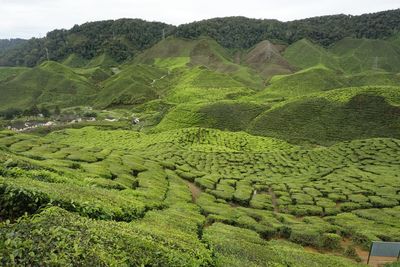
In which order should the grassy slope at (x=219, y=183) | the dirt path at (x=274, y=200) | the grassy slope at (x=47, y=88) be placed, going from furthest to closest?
the grassy slope at (x=47, y=88), the dirt path at (x=274, y=200), the grassy slope at (x=219, y=183)

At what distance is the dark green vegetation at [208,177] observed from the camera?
38.9 feet

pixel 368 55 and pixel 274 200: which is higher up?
pixel 368 55

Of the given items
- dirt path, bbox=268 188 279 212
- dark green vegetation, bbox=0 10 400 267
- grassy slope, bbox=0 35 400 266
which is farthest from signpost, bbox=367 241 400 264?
dirt path, bbox=268 188 279 212

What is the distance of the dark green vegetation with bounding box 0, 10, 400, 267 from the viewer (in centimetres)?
1187

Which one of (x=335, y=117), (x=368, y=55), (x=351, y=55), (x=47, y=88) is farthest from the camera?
(x=351, y=55)

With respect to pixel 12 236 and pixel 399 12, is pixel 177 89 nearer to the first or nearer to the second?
pixel 12 236

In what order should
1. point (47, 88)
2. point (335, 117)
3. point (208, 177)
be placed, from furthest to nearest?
point (47, 88)
point (335, 117)
point (208, 177)

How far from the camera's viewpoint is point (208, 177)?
40031mm

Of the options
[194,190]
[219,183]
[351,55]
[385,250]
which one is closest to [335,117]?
[219,183]

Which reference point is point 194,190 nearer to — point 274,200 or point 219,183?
point 219,183

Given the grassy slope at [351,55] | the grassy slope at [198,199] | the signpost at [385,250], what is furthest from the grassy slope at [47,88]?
the signpost at [385,250]

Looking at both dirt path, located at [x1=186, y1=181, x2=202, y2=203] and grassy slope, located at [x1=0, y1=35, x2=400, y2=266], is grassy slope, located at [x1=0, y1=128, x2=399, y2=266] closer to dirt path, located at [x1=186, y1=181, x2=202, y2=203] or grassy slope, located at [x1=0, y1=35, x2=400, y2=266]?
grassy slope, located at [x1=0, y1=35, x2=400, y2=266]

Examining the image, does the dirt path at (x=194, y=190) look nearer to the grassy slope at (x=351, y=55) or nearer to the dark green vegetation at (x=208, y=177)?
the dark green vegetation at (x=208, y=177)

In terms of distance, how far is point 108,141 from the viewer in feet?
215
